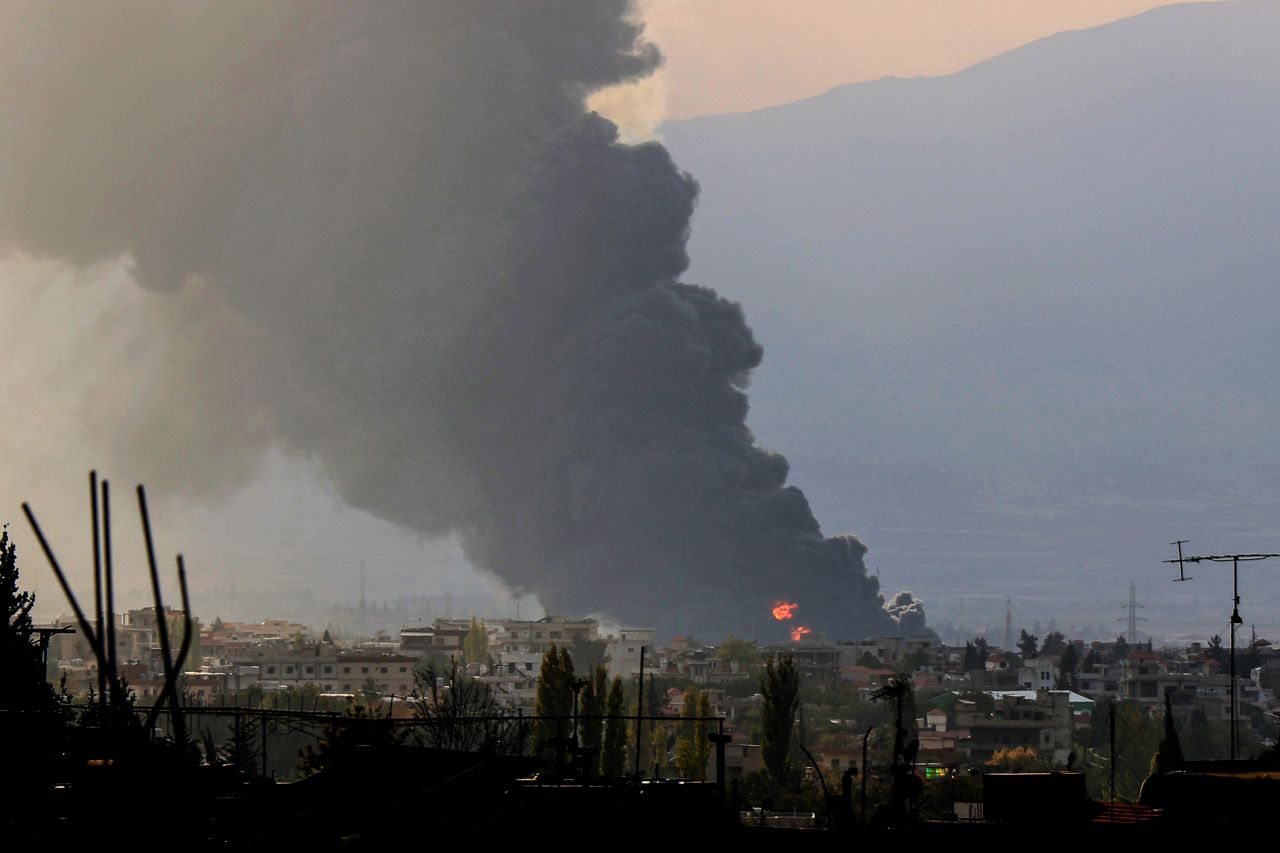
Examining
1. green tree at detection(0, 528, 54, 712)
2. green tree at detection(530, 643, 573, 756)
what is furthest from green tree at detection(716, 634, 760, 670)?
green tree at detection(0, 528, 54, 712)

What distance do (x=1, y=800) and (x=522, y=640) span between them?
15449 centimetres

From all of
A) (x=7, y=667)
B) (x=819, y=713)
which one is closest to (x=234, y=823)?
(x=7, y=667)

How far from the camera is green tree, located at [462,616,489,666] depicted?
152500 mm

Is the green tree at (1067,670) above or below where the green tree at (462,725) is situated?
above

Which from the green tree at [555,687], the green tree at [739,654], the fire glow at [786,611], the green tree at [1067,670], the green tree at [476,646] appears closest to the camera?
the green tree at [555,687]

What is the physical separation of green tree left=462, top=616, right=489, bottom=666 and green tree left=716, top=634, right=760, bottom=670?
17.6 m

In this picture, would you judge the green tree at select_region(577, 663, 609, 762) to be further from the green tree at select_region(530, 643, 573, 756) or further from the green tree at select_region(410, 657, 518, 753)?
the green tree at select_region(410, 657, 518, 753)

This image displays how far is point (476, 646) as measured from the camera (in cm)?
15450

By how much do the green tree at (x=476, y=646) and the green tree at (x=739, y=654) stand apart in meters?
17.6

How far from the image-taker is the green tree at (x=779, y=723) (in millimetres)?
68500

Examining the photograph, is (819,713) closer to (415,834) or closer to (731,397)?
(731,397)

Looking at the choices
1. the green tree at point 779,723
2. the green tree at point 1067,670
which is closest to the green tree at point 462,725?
the green tree at point 779,723

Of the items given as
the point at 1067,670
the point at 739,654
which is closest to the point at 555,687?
the point at 739,654

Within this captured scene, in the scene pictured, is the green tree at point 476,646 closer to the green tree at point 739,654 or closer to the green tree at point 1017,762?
the green tree at point 739,654
